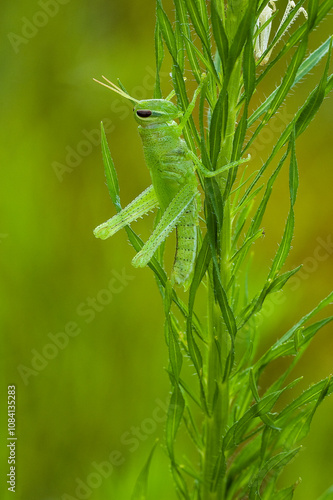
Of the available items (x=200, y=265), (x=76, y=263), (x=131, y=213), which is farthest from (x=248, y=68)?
(x=76, y=263)

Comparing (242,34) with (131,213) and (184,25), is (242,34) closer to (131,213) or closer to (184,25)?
(184,25)

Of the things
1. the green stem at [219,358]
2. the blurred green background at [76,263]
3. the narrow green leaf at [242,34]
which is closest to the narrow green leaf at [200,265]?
the green stem at [219,358]

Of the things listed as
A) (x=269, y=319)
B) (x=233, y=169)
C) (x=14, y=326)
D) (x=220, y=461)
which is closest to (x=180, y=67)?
(x=233, y=169)

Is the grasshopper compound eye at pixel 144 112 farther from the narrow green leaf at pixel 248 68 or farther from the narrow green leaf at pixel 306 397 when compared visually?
the narrow green leaf at pixel 306 397

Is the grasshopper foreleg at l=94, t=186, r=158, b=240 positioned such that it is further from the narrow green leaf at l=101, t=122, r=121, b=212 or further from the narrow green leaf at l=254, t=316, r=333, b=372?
the narrow green leaf at l=254, t=316, r=333, b=372

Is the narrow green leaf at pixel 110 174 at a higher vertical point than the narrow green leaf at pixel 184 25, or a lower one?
lower

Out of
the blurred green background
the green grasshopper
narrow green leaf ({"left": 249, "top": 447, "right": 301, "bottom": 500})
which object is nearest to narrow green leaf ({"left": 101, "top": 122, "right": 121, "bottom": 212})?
the green grasshopper
